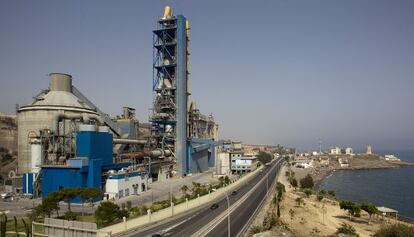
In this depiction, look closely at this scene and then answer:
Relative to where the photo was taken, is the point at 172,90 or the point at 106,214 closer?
the point at 106,214

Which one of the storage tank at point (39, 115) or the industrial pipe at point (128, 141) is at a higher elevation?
the storage tank at point (39, 115)

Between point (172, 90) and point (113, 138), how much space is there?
34.0m

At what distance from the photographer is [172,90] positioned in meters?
128

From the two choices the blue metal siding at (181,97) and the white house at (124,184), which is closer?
the white house at (124,184)

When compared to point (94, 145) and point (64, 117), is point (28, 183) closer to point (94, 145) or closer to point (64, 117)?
point (64, 117)

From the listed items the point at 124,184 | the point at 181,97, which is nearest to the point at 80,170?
the point at 124,184

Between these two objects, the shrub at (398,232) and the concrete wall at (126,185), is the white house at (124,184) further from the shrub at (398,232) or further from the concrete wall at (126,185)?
the shrub at (398,232)

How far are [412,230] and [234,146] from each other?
163 m

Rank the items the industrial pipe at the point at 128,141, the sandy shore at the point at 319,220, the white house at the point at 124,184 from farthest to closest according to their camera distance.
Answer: the industrial pipe at the point at 128,141
the white house at the point at 124,184
the sandy shore at the point at 319,220

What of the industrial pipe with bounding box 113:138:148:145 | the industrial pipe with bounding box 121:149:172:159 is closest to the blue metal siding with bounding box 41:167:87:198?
A: the industrial pipe with bounding box 121:149:172:159

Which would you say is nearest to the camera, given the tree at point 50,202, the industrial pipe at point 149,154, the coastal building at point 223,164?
the tree at point 50,202

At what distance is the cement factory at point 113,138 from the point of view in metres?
75.2

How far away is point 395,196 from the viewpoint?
394ft

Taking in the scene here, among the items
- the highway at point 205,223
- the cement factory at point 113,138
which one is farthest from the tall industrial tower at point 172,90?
the highway at point 205,223
